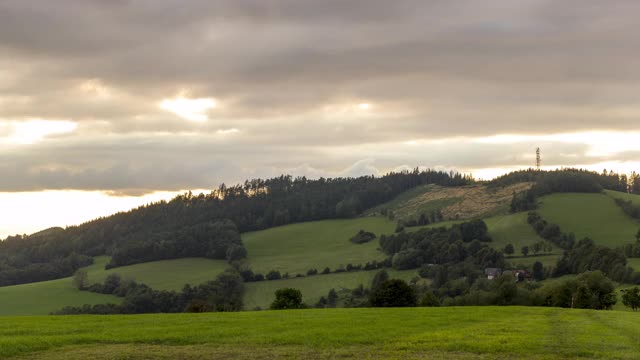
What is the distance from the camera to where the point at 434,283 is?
197500 millimetres

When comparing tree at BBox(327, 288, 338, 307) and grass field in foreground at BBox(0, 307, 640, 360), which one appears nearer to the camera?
grass field in foreground at BBox(0, 307, 640, 360)

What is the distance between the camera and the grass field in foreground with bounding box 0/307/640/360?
4016 cm

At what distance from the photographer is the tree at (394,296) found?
99850 mm

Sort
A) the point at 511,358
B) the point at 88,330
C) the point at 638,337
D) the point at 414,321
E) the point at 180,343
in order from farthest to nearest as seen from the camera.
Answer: the point at 414,321 < the point at 88,330 < the point at 638,337 < the point at 180,343 < the point at 511,358

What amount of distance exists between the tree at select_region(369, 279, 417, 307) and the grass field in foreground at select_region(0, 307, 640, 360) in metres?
36.0

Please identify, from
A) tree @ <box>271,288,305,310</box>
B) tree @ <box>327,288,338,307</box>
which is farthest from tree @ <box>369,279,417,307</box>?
tree @ <box>327,288,338,307</box>

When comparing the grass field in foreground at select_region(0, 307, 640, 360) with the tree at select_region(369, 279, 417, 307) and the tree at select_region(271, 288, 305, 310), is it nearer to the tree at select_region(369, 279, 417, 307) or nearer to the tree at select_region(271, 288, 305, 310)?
the tree at select_region(271, 288, 305, 310)

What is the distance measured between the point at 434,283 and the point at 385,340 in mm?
155582

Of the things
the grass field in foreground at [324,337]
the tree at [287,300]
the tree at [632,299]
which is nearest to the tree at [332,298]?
the tree at [632,299]

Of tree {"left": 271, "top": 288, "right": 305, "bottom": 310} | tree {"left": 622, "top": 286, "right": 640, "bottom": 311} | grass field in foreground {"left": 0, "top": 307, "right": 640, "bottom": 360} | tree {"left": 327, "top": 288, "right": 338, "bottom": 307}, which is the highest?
grass field in foreground {"left": 0, "top": 307, "right": 640, "bottom": 360}

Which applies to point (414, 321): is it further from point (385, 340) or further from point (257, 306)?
point (257, 306)

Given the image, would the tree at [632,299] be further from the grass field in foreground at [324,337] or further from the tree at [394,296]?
the grass field in foreground at [324,337]

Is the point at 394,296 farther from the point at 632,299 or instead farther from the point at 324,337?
the point at 324,337

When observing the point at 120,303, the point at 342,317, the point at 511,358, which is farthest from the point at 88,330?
the point at 120,303
